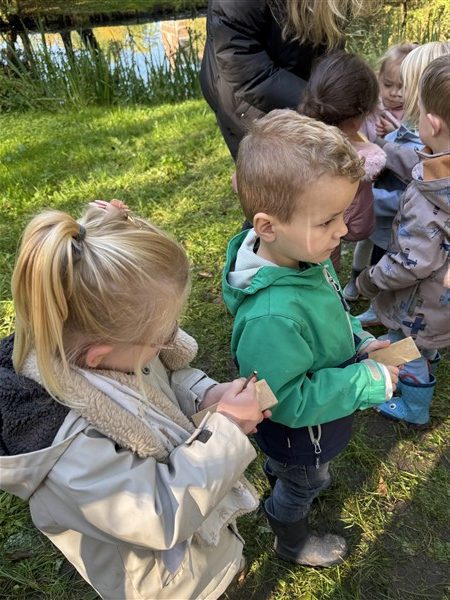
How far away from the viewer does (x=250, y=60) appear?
253 cm

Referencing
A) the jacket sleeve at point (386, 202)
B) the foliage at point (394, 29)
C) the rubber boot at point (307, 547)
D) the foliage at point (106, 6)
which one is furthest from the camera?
the foliage at point (106, 6)

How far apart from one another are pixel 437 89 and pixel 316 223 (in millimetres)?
965

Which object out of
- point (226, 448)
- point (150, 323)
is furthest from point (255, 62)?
point (226, 448)

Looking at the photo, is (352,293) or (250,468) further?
(352,293)

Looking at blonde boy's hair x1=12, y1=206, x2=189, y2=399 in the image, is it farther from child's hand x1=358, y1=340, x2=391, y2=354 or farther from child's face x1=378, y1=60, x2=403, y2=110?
child's face x1=378, y1=60, x2=403, y2=110

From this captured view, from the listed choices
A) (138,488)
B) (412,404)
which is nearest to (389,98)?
(412,404)

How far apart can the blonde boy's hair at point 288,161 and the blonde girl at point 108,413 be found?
0.35 metres

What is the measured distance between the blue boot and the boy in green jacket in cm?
99

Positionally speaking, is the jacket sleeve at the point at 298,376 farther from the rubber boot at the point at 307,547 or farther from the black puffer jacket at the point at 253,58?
the black puffer jacket at the point at 253,58

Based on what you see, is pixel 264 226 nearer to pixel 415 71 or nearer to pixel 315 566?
pixel 315 566

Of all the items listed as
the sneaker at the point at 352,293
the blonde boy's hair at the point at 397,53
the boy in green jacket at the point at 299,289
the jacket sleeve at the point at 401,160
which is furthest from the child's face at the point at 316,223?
the blonde boy's hair at the point at 397,53

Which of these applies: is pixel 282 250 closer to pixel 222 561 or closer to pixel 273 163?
pixel 273 163

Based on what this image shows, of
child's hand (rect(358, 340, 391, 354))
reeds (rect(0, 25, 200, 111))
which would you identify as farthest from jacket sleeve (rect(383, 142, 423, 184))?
reeds (rect(0, 25, 200, 111))

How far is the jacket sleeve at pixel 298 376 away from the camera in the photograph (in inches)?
54.6
